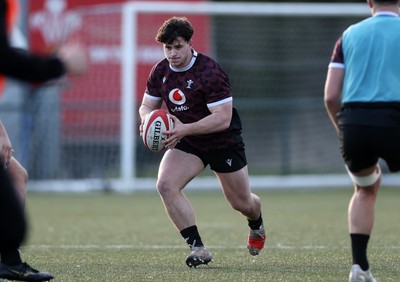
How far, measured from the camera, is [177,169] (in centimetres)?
742

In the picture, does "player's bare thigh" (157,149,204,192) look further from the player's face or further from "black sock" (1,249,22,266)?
"black sock" (1,249,22,266)

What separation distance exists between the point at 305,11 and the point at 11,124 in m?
5.91

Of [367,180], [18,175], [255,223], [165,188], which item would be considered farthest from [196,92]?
[367,180]

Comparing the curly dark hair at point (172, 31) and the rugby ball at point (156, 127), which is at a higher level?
the curly dark hair at point (172, 31)

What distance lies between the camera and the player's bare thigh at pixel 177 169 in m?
7.37

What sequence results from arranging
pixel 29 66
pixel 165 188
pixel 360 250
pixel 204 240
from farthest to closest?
pixel 204 240 → pixel 165 188 → pixel 360 250 → pixel 29 66

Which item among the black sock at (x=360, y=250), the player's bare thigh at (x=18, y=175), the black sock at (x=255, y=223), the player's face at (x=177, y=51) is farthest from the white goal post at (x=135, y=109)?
the black sock at (x=360, y=250)

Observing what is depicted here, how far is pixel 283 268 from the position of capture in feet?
23.2

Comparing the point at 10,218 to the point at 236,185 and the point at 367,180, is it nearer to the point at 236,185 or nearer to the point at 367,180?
the point at 367,180

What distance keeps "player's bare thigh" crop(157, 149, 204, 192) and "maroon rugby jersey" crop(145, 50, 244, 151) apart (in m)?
0.12

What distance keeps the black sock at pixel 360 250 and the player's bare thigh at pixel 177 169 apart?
1.84m

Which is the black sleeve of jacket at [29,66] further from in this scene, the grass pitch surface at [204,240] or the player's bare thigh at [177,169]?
the player's bare thigh at [177,169]

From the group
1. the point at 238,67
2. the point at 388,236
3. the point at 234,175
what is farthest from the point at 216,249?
the point at 238,67

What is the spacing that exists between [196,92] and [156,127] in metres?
0.45
